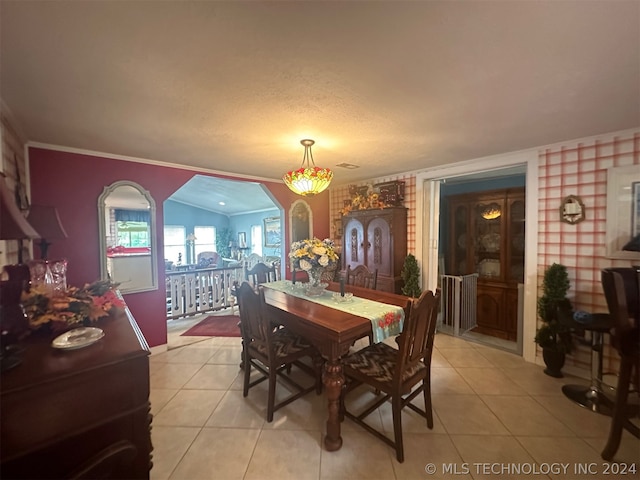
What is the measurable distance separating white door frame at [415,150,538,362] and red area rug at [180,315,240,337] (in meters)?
2.94

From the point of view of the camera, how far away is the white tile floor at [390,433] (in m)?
1.58

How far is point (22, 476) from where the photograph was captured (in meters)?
0.82

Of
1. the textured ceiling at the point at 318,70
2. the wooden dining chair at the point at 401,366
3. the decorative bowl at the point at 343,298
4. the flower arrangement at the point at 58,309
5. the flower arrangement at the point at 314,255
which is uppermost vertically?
the textured ceiling at the point at 318,70

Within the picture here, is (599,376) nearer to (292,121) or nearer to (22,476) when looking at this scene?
(292,121)

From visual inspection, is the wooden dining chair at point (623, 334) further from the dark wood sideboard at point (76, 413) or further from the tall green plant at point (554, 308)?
the dark wood sideboard at point (76, 413)

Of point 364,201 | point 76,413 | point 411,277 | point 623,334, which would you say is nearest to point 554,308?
point 623,334

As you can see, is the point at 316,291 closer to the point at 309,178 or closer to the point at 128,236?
the point at 309,178

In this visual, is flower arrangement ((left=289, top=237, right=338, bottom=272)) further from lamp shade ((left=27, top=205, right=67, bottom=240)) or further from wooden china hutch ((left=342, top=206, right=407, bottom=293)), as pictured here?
lamp shade ((left=27, top=205, right=67, bottom=240))

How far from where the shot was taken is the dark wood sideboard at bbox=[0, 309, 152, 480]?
2.60 feet

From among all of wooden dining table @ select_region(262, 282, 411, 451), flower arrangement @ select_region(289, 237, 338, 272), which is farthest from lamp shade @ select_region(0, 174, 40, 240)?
flower arrangement @ select_region(289, 237, 338, 272)

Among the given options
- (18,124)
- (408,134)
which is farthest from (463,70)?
(18,124)

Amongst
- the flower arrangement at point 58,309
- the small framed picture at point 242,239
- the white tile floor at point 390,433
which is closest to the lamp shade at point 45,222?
the flower arrangement at point 58,309

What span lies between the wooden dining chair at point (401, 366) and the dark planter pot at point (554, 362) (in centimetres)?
160

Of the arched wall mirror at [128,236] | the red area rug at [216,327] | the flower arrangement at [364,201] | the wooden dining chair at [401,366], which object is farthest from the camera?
the flower arrangement at [364,201]
